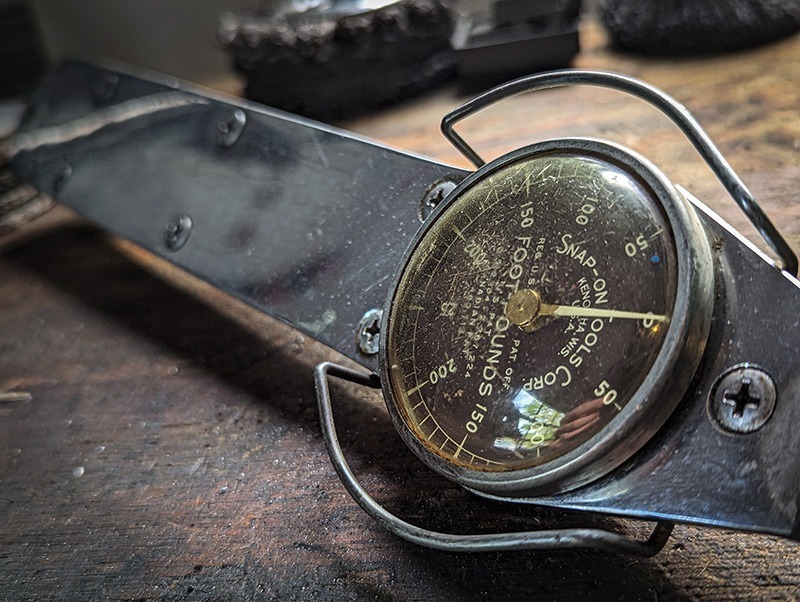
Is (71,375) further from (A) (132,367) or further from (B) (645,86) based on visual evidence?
(B) (645,86)

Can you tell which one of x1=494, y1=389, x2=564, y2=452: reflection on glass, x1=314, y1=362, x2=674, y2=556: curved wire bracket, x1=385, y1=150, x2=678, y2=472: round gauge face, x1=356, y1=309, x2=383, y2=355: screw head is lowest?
x1=314, y1=362, x2=674, y2=556: curved wire bracket

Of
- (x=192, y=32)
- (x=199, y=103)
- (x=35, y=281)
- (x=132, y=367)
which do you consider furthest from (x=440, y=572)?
(x=192, y=32)

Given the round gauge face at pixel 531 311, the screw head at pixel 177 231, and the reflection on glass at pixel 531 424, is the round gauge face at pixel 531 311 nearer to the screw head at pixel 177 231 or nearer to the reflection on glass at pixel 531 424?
the reflection on glass at pixel 531 424

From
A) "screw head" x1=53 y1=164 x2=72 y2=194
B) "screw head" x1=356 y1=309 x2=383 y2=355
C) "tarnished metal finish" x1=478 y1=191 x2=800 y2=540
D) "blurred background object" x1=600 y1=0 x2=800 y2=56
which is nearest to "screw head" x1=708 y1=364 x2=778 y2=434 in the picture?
"tarnished metal finish" x1=478 y1=191 x2=800 y2=540

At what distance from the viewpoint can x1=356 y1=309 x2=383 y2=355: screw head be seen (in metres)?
0.71

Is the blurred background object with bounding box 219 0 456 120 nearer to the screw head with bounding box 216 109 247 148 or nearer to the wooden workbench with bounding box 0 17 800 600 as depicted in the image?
the wooden workbench with bounding box 0 17 800 600

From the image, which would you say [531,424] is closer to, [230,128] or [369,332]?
[369,332]

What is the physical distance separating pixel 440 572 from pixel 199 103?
0.70 meters

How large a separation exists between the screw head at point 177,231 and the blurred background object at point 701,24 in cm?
96

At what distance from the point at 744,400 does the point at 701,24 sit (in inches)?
44.4

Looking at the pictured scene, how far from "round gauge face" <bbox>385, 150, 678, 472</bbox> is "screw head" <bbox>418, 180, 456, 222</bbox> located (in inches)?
2.6

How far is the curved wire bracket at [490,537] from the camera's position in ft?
1.66

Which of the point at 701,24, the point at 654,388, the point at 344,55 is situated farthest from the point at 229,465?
the point at 701,24

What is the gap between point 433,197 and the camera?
28.9 inches
